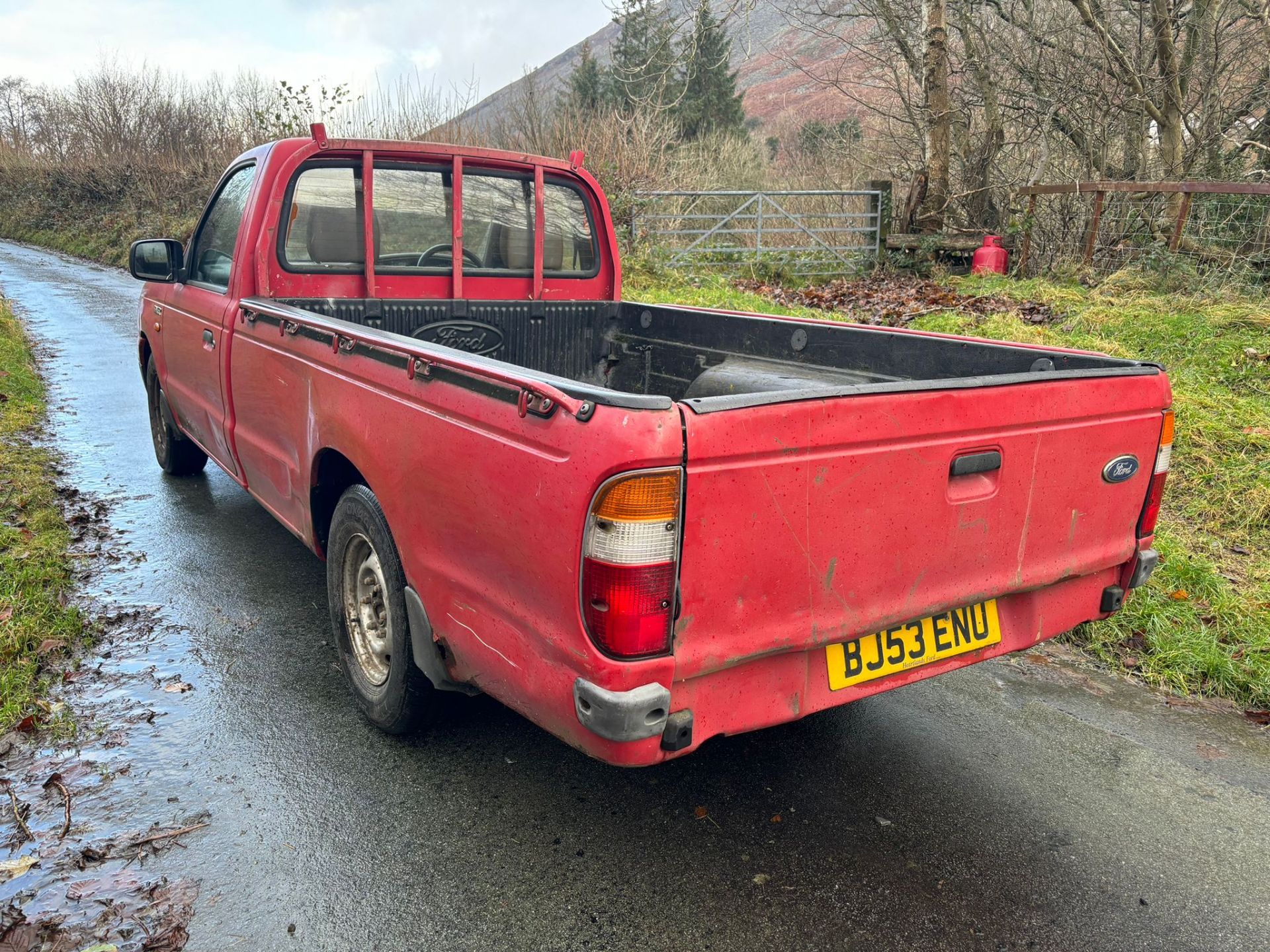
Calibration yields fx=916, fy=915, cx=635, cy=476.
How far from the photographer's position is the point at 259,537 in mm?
5090

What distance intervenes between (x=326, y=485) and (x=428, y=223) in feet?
5.59

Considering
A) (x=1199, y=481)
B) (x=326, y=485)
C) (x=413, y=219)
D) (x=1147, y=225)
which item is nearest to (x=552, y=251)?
(x=413, y=219)

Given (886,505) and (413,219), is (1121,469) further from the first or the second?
(413,219)

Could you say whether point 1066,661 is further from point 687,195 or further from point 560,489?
point 687,195

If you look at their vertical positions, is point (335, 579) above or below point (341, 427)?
below

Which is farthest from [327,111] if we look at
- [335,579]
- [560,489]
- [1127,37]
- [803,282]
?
Result: [560,489]

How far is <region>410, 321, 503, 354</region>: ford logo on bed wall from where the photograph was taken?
4.49 metres

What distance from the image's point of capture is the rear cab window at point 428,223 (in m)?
4.30

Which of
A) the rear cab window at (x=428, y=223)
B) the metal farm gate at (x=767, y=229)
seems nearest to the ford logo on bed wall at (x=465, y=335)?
the rear cab window at (x=428, y=223)

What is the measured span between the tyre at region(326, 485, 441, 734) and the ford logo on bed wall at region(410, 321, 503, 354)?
142 cm

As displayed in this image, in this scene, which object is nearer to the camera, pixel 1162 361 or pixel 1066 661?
pixel 1066 661

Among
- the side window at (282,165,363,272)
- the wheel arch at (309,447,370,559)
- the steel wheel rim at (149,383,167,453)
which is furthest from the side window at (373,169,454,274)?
the steel wheel rim at (149,383,167,453)

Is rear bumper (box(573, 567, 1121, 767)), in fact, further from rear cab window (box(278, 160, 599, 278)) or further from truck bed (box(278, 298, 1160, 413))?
rear cab window (box(278, 160, 599, 278))

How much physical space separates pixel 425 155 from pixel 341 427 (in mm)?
1907
